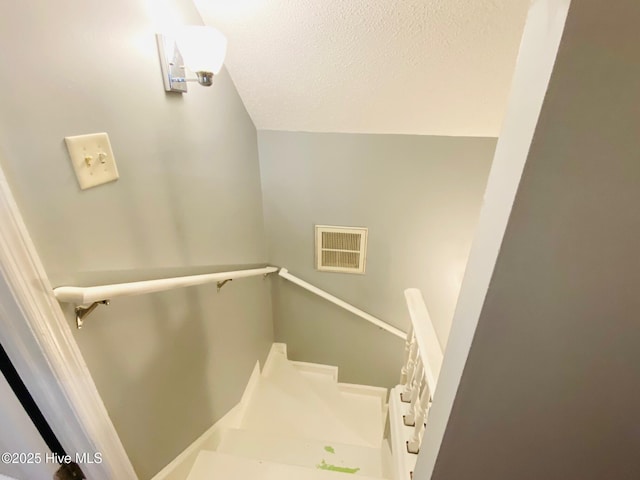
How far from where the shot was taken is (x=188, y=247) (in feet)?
4.21

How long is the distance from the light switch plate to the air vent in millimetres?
1529

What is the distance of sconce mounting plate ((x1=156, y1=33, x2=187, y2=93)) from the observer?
40.3 inches

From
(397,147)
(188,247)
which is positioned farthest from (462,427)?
(397,147)

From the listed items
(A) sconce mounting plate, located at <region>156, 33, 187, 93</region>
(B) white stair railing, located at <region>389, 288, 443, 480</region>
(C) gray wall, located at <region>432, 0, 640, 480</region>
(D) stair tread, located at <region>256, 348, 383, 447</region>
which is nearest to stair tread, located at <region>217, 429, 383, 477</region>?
(B) white stair railing, located at <region>389, 288, 443, 480</region>

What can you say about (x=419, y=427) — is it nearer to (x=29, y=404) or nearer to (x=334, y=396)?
(x=29, y=404)

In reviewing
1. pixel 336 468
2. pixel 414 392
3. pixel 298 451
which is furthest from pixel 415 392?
pixel 298 451

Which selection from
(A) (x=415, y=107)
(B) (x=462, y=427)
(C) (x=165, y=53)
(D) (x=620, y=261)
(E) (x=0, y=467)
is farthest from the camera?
(A) (x=415, y=107)

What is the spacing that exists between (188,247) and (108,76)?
2.14 ft

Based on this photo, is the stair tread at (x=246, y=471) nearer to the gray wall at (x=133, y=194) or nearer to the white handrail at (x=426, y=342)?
Answer: the gray wall at (x=133, y=194)

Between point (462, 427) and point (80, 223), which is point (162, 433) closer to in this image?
point (80, 223)

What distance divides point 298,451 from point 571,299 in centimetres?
171

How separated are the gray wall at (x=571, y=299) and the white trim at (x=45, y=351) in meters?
0.85

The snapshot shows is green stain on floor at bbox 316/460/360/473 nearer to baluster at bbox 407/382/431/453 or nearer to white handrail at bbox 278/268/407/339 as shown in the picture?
baluster at bbox 407/382/431/453

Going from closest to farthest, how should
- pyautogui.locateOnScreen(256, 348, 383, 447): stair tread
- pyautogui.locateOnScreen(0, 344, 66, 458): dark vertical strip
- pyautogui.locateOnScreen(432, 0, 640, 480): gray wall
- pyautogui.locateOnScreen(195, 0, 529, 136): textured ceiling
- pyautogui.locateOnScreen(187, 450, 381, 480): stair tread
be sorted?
pyautogui.locateOnScreen(432, 0, 640, 480): gray wall
pyautogui.locateOnScreen(0, 344, 66, 458): dark vertical strip
pyautogui.locateOnScreen(195, 0, 529, 136): textured ceiling
pyautogui.locateOnScreen(187, 450, 381, 480): stair tread
pyautogui.locateOnScreen(256, 348, 383, 447): stair tread
